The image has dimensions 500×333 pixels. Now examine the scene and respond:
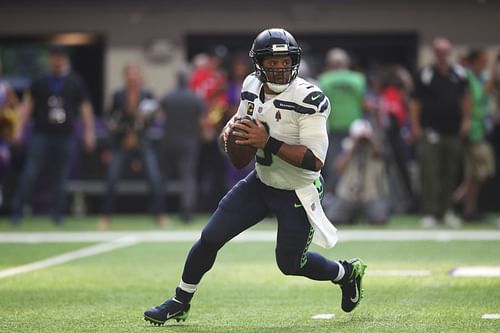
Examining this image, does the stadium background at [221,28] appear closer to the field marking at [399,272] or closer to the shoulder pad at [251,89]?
the field marking at [399,272]

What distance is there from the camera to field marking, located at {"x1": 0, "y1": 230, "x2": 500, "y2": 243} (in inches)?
→ 520

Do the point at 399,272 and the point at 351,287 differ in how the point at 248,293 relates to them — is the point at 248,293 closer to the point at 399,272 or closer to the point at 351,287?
the point at 351,287

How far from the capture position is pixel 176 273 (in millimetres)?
10125

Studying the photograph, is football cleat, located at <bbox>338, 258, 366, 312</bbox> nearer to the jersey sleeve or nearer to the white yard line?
the white yard line

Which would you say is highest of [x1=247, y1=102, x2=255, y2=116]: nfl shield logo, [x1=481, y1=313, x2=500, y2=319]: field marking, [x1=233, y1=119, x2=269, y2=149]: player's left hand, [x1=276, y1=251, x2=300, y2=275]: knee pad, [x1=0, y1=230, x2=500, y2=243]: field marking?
[x1=247, y1=102, x2=255, y2=116]: nfl shield logo

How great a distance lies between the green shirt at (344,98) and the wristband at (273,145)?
8186mm

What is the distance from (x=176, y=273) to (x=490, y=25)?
10.6m

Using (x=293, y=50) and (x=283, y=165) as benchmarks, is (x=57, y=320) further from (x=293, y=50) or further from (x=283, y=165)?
(x=293, y=50)

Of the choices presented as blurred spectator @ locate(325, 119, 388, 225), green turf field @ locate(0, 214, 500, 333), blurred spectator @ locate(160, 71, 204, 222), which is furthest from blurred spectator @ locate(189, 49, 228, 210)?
green turf field @ locate(0, 214, 500, 333)

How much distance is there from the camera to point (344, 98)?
15172 mm

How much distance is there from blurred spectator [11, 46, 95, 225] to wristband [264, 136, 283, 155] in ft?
26.1

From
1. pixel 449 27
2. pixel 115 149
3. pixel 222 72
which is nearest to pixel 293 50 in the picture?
pixel 115 149

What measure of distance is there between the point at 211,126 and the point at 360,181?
259 centimetres

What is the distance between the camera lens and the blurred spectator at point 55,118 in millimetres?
14617
